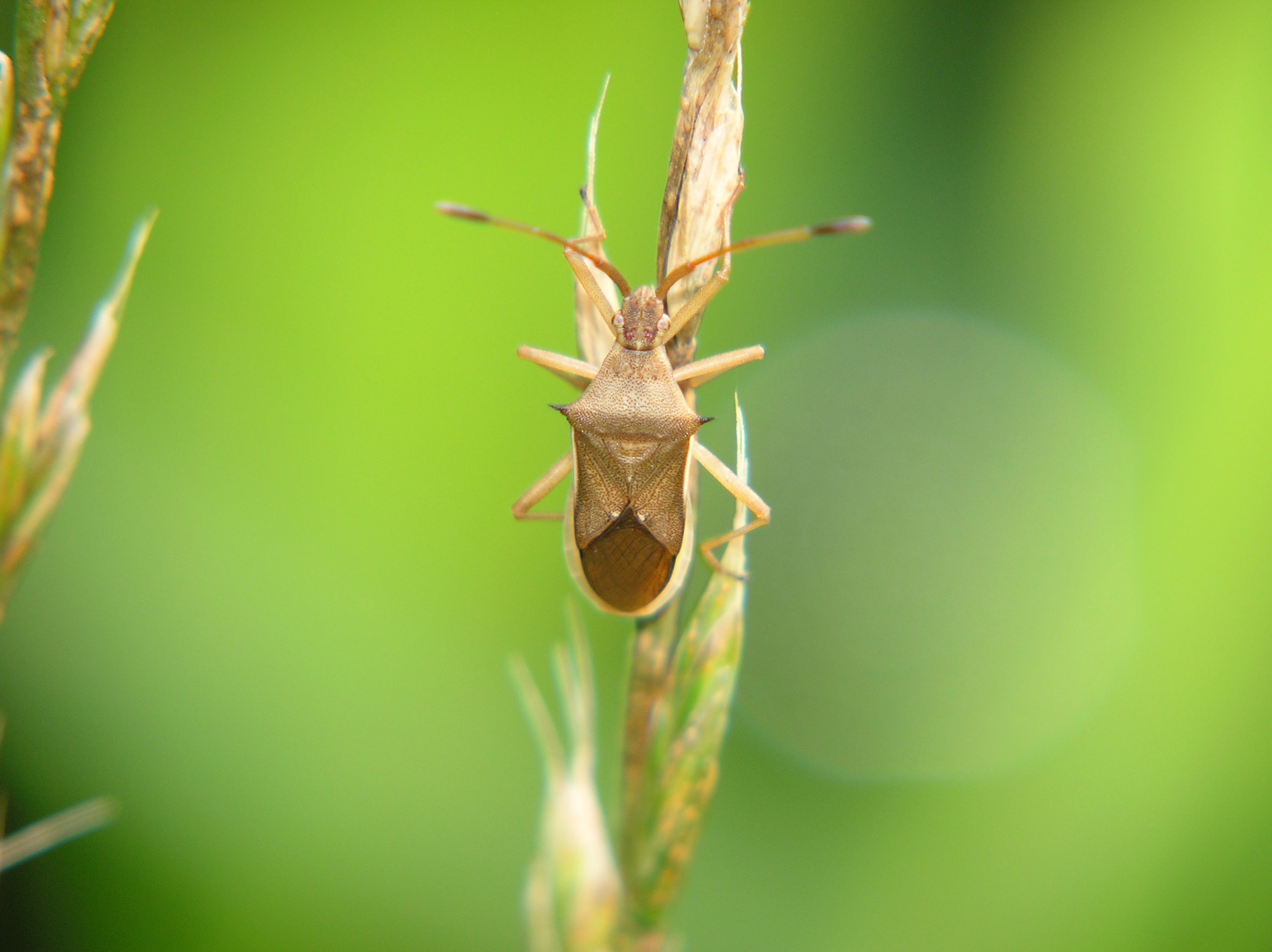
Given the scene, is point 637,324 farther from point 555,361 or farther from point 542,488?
point 542,488

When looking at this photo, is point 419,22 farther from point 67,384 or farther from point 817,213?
point 67,384

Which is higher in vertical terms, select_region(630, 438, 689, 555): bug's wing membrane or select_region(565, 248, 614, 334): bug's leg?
select_region(565, 248, 614, 334): bug's leg

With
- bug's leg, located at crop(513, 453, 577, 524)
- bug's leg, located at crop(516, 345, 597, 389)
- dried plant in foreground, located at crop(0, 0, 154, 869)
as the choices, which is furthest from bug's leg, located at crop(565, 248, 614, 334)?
dried plant in foreground, located at crop(0, 0, 154, 869)

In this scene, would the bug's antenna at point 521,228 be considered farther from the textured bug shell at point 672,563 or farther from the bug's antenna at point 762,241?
the textured bug shell at point 672,563

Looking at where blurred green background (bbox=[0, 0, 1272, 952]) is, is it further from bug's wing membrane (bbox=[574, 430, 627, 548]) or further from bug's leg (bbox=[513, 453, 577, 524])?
bug's wing membrane (bbox=[574, 430, 627, 548])

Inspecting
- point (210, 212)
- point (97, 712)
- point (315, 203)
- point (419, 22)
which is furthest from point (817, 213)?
point (97, 712)

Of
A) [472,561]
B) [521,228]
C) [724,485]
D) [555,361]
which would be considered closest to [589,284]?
[521,228]

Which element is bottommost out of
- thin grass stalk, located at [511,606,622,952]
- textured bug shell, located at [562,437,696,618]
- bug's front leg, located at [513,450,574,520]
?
thin grass stalk, located at [511,606,622,952]
